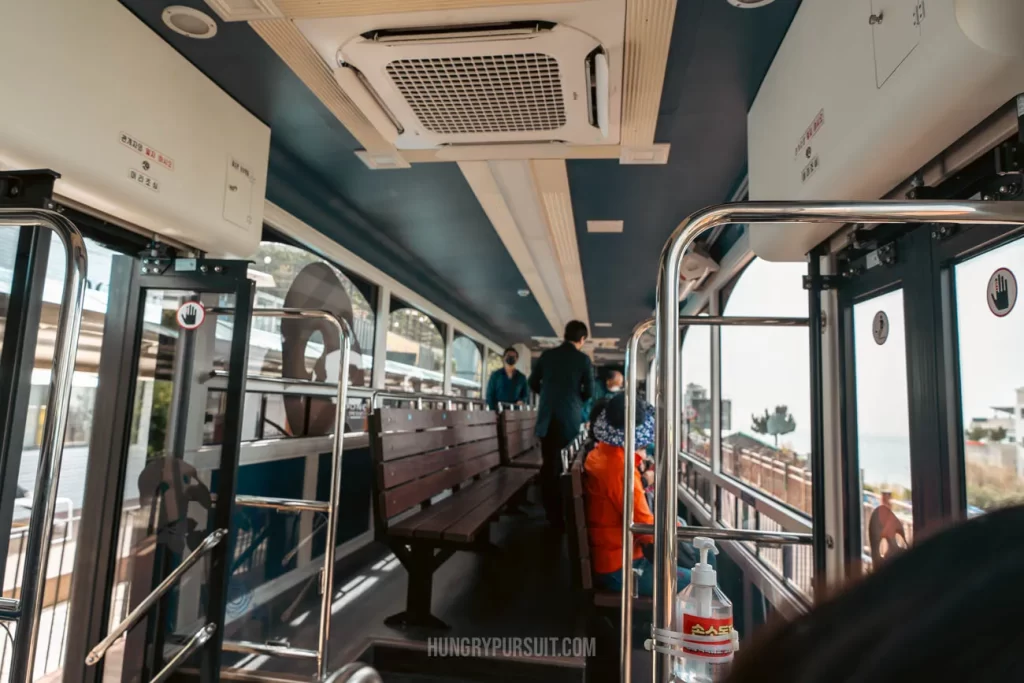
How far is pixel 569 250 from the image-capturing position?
4.45m

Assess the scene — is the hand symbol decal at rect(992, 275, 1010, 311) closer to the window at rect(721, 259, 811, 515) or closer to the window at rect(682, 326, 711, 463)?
the window at rect(721, 259, 811, 515)

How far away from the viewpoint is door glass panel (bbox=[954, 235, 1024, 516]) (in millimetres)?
1078

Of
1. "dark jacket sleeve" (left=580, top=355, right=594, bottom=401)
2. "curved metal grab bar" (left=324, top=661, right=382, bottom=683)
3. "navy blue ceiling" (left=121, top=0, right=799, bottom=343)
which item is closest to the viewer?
"curved metal grab bar" (left=324, top=661, right=382, bottom=683)

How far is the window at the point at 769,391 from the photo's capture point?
267 centimetres

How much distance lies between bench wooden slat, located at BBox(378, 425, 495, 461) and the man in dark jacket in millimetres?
485

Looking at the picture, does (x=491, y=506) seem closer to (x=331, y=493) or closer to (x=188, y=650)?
(x=331, y=493)

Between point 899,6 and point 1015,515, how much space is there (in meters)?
1.06

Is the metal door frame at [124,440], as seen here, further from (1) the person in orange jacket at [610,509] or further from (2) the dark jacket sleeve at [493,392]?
(2) the dark jacket sleeve at [493,392]

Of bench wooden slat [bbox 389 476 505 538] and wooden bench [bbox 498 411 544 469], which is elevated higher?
wooden bench [bbox 498 411 544 469]

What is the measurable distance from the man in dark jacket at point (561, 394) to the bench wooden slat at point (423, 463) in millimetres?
480

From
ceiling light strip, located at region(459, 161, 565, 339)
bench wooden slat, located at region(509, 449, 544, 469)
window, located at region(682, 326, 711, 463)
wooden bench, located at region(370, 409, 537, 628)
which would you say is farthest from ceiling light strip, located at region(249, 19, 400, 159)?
window, located at region(682, 326, 711, 463)

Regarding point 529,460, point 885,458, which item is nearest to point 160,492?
point 885,458

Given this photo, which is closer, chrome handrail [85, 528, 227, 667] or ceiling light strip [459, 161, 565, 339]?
chrome handrail [85, 528, 227, 667]

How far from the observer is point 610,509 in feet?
7.38
